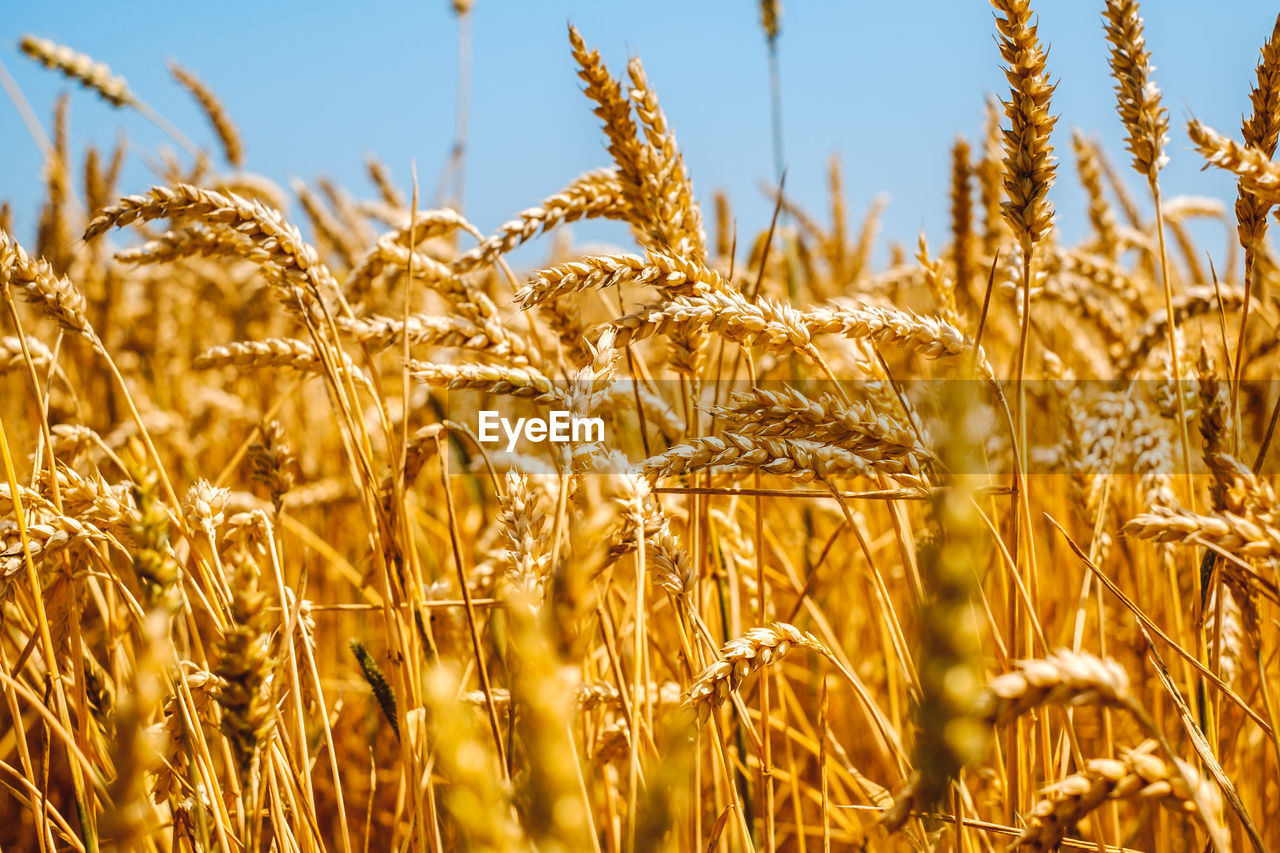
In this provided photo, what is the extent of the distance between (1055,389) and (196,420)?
238cm

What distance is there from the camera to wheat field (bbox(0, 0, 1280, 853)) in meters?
0.42

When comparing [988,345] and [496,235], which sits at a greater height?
[496,235]

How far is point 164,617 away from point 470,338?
71 cm

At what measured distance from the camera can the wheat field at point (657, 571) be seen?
1.38ft

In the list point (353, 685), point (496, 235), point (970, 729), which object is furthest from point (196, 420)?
point (970, 729)

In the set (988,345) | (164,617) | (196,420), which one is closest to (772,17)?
(988,345)

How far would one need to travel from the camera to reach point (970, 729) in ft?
1.14

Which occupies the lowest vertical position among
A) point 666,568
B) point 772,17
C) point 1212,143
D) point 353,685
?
point 353,685

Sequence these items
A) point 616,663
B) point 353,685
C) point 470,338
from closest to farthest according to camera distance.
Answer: point 616,663 → point 470,338 → point 353,685

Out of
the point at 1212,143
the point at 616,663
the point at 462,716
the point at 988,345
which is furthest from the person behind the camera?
the point at 988,345

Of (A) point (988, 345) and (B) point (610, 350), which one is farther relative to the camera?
(A) point (988, 345)

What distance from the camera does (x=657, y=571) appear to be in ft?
2.50

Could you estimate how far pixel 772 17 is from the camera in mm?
1784

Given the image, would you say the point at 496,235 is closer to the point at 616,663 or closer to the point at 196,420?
the point at 616,663
